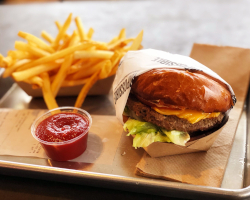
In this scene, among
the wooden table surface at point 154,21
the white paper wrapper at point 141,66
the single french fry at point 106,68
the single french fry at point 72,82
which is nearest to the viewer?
the white paper wrapper at point 141,66

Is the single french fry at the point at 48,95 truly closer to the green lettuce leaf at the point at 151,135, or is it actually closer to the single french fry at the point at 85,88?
the single french fry at the point at 85,88

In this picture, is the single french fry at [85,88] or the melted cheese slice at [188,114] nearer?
the melted cheese slice at [188,114]

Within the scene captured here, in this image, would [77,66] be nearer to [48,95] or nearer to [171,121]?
[48,95]

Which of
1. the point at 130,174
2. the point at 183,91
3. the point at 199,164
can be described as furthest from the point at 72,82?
the point at 199,164

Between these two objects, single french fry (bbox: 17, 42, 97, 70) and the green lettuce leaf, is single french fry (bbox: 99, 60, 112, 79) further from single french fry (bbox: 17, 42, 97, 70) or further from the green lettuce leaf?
the green lettuce leaf

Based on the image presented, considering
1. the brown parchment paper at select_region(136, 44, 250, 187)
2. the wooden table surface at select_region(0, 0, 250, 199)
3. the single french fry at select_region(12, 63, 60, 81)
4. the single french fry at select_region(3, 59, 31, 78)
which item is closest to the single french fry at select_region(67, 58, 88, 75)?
the single french fry at select_region(12, 63, 60, 81)

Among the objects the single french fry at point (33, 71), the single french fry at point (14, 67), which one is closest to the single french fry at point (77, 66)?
the single french fry at point (33, 71)
